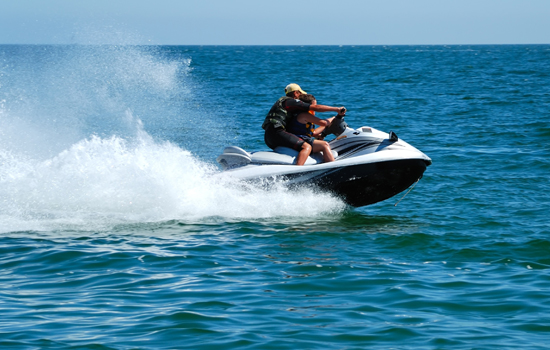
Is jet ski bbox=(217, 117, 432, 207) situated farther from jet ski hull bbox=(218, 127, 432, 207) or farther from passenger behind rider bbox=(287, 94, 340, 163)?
passenger behind rider bbox=(287, 94, 340, 163)

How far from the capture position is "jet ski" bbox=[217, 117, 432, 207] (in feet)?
31.5

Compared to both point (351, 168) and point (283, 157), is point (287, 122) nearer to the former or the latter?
point (283, 157)

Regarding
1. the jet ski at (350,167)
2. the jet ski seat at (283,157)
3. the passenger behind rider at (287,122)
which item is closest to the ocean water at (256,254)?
the jet ski at (350,167)

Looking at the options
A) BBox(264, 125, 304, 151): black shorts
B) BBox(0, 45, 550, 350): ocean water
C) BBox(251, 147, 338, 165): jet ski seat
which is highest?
BBox(264, 125, 304, 151): black shorts

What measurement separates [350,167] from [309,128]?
0.86 m

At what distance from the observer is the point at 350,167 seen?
31.5 feet

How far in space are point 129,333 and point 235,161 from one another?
4934 millimetres

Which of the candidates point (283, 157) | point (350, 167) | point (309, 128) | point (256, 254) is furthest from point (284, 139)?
point (256, 254)

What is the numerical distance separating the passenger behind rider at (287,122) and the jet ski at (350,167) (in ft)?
0.43

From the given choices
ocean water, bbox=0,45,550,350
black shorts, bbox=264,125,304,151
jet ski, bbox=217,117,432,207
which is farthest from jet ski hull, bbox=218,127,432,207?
ocean water, bbox=0,45,550,350

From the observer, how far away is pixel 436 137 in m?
17.8

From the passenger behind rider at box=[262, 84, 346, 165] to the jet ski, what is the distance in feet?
0.43

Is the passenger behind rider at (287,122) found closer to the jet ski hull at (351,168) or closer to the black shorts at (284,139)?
the black shorts at (284,139)

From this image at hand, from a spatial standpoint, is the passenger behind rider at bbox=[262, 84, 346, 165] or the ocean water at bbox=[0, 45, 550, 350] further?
the passenger behind rider at bbox=[262, 84, 346, 165]
